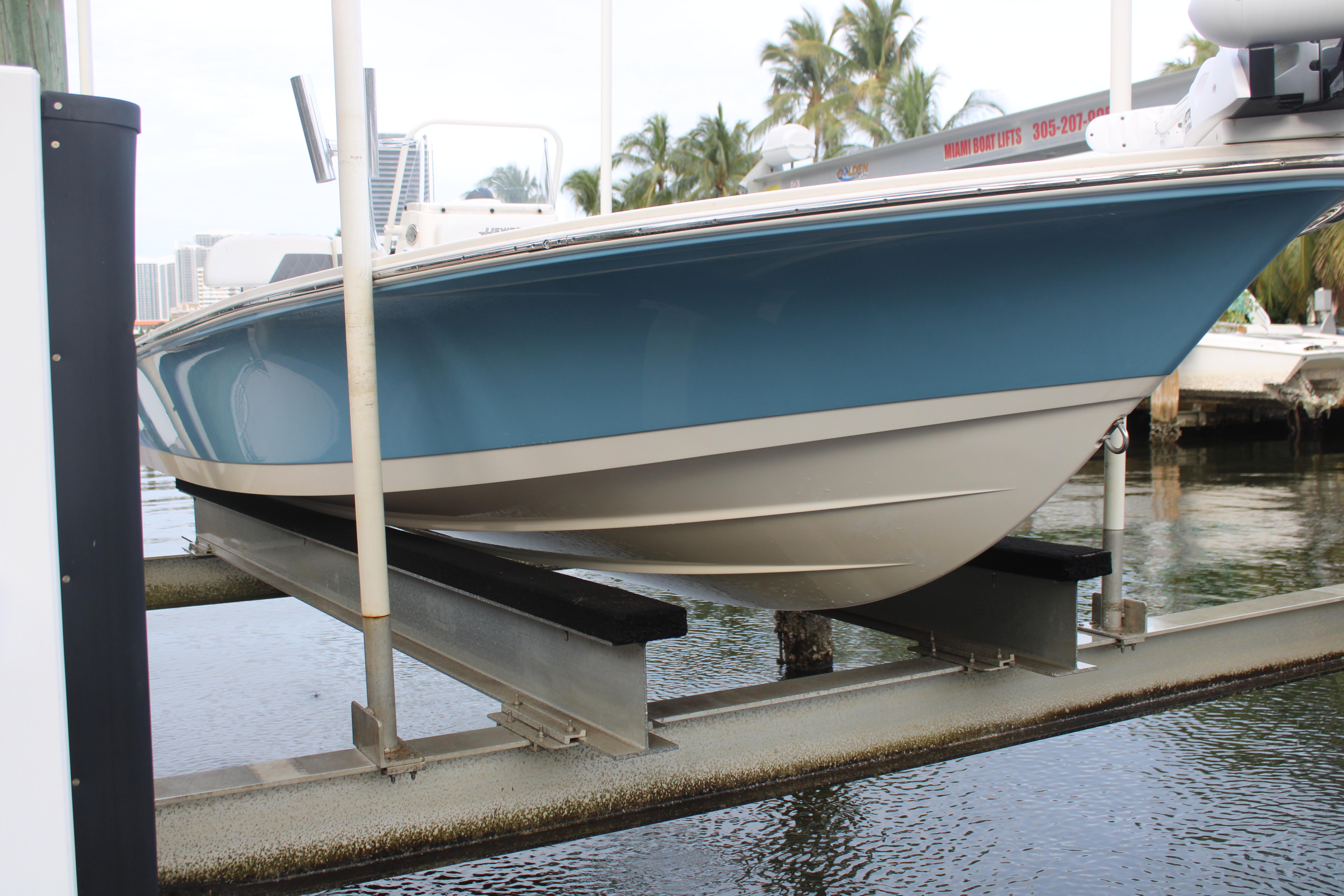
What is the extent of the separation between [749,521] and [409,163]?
80.7 inches

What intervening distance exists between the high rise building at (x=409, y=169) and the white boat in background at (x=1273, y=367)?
9888 millimetres

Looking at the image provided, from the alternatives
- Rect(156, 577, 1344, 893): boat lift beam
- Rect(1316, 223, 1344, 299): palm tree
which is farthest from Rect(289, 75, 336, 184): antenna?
Rect(1316, 223, 1344, 299): palm tree

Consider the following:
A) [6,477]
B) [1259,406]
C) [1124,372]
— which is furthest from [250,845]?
[1259,406]

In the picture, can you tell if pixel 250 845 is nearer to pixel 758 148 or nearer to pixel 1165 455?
pixel 1165 455

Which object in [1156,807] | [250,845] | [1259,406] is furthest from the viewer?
[1259,406]

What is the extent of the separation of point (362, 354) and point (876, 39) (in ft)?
87.7

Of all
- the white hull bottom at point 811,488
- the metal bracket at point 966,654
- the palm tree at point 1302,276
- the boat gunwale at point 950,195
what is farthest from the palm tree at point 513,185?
the palm tree at point 1302,276

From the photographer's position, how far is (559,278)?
6.48 ft

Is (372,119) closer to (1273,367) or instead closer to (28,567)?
(28,567)

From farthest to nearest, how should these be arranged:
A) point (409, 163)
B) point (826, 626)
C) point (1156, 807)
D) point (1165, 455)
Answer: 1. point (1165, 455)
2. point (409, 163)
3. point (826, 626)
4. point (1156, 807)

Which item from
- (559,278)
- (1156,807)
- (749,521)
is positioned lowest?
(1156,807)

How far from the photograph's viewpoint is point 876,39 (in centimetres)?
2603

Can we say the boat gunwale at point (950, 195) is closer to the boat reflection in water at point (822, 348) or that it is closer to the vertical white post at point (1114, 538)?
the boat reflection in water at point (822, 348)

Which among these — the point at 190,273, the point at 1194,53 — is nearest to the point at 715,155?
the point at 1194,53
